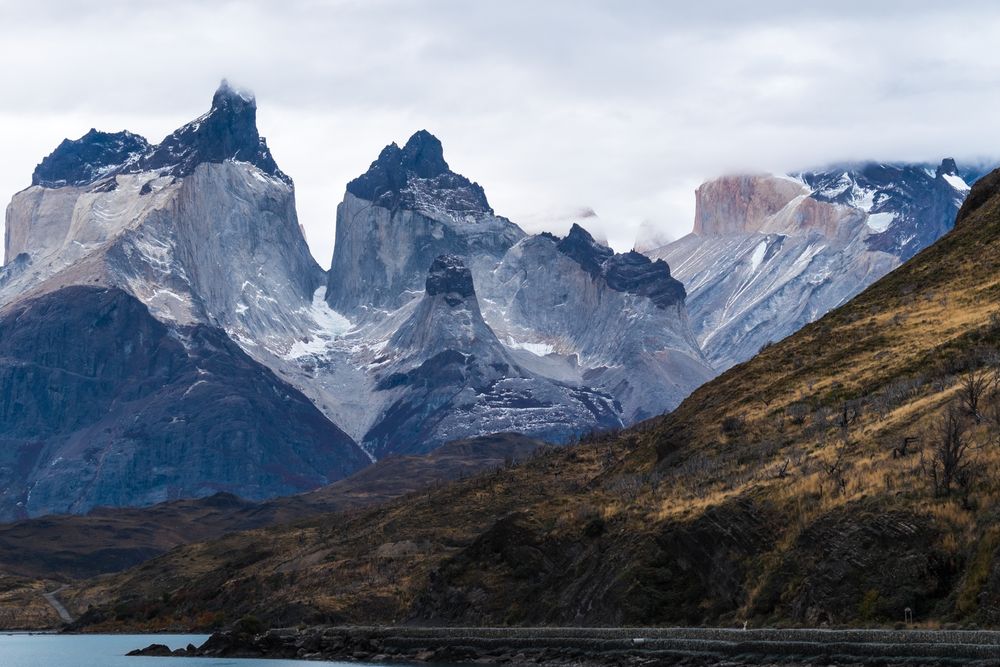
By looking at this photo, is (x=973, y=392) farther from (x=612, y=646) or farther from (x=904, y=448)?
(x=612, y=646)

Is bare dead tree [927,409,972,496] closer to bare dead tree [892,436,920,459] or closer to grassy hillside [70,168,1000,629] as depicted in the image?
grassy hillside [70,168,1000,629]

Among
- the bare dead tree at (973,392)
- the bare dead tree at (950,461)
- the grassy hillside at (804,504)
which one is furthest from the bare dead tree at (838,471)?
the bare dead tree at (973,392)

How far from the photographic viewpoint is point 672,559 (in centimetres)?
9012

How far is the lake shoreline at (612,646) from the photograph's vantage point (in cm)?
6469

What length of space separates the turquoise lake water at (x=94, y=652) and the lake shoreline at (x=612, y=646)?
14.4 feet

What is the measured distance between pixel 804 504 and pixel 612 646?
12.2 metres

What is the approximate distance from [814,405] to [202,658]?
49707 mm

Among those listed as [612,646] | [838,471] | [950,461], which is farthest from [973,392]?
[612,646]

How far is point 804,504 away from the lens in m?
84.6

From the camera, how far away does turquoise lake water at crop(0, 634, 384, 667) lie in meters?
116

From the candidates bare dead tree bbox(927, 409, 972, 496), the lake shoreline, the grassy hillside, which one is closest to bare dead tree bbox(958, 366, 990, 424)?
the grassy hillside

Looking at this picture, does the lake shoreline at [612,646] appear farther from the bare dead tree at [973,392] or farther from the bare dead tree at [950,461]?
the bare dead tree at [973,392]

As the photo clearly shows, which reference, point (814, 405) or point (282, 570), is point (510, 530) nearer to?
point (814, 405)

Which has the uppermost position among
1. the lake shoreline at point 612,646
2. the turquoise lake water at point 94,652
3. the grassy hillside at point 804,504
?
the grassy hillside at point 804,504
